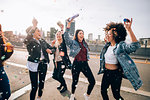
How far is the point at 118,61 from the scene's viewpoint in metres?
2.09

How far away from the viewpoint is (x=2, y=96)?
180cm

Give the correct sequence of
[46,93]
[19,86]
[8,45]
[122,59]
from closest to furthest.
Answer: [8,45] → [122,59] → [46,93] → [19,86]

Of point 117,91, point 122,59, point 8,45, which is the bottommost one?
A: point 117,91

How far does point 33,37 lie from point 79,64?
149 centimetres

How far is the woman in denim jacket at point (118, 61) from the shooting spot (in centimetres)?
191

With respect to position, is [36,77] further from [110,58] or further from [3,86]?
[110,58]

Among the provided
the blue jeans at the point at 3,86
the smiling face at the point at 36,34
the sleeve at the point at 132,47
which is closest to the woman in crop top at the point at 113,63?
the sleeve at the point at 132,47

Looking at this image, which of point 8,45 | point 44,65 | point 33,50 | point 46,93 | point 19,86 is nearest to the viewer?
point 8,45

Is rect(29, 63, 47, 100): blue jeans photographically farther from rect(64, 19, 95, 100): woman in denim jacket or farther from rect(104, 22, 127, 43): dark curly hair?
rect(104, 22, 127, 43): dark curly hair

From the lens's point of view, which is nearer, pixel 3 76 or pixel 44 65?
pixel 3 76

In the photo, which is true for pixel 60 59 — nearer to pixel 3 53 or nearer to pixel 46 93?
pixel 46 93

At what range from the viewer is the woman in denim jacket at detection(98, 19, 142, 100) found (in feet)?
6.28

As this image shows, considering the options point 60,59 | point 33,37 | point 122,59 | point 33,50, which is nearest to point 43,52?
point 33,50

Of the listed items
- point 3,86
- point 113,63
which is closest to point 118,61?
point 113,63
